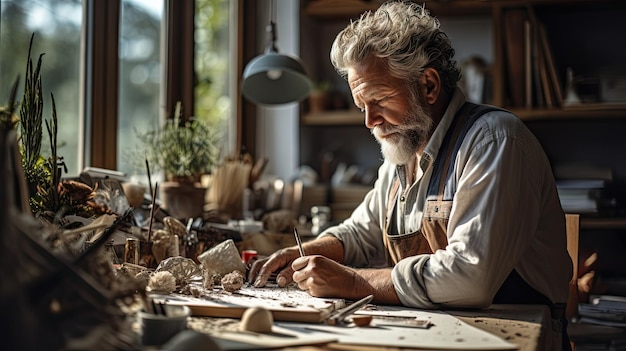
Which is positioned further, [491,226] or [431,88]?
[431,88]

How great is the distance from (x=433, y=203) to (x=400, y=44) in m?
0.44

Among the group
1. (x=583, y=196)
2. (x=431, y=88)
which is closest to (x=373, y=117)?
(x=431, y=88)

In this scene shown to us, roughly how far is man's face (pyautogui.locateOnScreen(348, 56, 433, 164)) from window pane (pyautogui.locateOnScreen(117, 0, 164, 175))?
105 centimetres

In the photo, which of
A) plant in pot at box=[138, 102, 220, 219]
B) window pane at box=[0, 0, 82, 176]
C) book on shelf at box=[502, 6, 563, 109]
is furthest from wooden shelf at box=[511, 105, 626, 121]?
window pane at box=[0, 0, 82, 176]

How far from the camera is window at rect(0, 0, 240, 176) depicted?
2369 mm

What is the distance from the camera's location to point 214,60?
3861 millimetres

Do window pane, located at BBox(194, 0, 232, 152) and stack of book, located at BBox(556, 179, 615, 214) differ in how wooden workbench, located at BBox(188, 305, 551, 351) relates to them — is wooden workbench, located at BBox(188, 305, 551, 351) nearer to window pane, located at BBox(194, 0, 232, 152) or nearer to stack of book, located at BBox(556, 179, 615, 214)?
stack of book, located at BBox(556, 179, 615, 214)

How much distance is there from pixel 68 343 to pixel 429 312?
0.89m

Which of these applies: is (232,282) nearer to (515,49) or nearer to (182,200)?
(182,200)

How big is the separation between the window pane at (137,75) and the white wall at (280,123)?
36.9 inches

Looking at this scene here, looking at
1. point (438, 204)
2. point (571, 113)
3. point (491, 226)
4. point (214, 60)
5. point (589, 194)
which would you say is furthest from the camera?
point (214, 60)

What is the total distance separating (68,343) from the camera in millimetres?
1057

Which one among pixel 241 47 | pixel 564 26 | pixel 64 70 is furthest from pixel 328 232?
pixel 564 26

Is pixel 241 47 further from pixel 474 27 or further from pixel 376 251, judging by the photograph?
pixel 376 251
